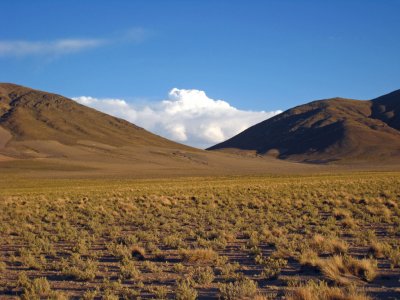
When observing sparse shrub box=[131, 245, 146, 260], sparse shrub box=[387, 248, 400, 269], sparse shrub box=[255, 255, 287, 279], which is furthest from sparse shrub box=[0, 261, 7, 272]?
sparse shrub box=[387, 248, 400, 269]

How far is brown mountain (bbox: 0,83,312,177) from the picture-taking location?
106438mm

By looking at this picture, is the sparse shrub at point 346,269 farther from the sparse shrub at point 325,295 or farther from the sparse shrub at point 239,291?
the sparse shrub at point 239,291

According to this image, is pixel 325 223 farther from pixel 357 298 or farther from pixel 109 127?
pixel 109 127

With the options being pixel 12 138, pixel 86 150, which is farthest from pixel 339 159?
pixel 12 138

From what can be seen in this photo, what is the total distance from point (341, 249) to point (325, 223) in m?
6.20

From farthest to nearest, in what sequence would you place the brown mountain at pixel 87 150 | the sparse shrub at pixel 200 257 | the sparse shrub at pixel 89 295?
the brown mountain at pixel 87 150, the sparse shrub at pixel 200 257, the sparse shrub at pixel 89 295

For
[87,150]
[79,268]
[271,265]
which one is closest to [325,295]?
[271,265]

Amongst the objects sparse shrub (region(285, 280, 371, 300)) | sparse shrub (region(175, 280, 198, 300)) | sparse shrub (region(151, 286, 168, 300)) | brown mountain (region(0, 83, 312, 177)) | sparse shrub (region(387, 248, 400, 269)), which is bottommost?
sparse shrub (region(151, 286, 168, 300))

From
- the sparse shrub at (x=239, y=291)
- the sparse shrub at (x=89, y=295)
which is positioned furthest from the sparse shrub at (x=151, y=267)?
the sparse shrub at (x=239, y=291)

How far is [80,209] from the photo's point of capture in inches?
996

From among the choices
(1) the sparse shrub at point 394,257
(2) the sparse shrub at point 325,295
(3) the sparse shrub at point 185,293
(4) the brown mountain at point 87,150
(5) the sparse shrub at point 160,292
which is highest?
(4) the brown mountain at point 87,150

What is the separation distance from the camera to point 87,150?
469 ft

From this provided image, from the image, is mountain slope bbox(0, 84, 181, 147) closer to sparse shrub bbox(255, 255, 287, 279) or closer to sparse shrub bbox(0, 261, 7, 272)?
sparse shrub bbox(0, 261, 7, 272)

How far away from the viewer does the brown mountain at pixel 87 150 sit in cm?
10644
